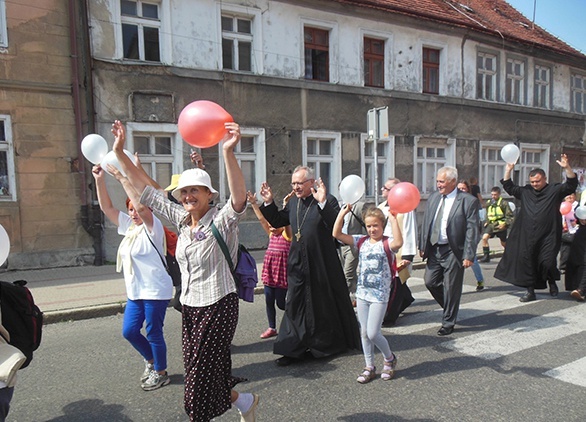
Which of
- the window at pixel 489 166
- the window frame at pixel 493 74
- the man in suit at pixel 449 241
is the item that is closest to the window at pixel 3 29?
the man in suit at pixel 449 241

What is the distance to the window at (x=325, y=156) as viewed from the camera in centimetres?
1305

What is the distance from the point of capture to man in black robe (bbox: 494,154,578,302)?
678 cm

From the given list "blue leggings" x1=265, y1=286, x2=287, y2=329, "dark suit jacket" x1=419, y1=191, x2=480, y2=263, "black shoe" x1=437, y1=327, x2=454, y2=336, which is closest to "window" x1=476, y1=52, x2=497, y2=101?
"dark suit jacket" x1=419, y1=191, x2=480, y2=263

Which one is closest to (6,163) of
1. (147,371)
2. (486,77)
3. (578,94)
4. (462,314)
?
(147,371)

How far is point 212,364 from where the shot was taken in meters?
2.76

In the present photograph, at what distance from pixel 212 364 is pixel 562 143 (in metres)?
21.1

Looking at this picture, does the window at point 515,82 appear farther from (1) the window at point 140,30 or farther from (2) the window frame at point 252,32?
(1) the window at point 140,30

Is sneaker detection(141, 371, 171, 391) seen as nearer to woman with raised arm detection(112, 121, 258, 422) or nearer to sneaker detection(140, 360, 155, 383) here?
sneaker detection(140, 360, 155, 383)

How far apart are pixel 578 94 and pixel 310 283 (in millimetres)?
21534

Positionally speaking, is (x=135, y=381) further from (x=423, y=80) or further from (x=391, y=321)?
(x=423, y=80)

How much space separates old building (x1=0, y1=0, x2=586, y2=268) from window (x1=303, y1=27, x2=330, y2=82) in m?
0.04

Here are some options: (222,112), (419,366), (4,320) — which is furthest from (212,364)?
(419,366)

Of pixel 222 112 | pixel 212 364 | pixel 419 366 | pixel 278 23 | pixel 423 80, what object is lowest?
pixel 419 366

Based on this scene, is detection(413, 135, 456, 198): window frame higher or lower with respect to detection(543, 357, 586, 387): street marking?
higher
